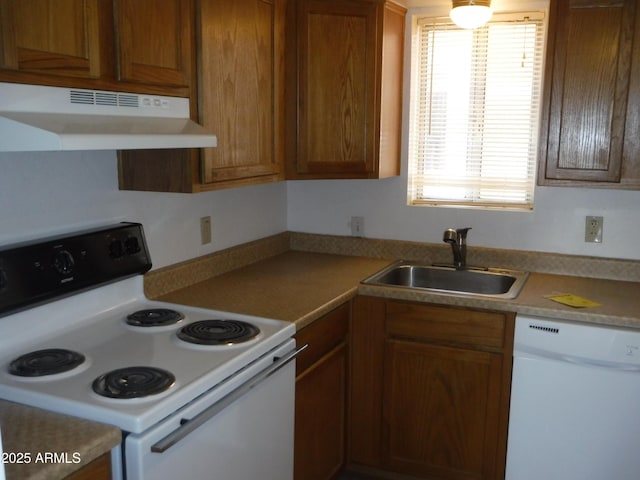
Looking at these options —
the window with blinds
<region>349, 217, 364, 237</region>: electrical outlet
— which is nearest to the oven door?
<region>349, 217, 364, 237</region>: electrical outlet

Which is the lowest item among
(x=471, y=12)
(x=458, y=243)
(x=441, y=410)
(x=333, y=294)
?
(x=441, y=410)

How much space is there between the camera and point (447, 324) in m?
2.51

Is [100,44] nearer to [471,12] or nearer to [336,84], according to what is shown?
[336,84]

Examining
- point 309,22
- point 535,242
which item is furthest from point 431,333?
point 309,22

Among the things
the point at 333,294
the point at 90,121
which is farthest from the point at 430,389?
the point at 90,121

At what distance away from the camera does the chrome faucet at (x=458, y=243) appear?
285 centimetres

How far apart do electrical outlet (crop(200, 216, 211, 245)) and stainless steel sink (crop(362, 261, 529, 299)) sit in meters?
0.72

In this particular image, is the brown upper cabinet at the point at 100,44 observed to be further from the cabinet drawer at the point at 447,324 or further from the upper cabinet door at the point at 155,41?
the cabinet drawer at the point at 447,324

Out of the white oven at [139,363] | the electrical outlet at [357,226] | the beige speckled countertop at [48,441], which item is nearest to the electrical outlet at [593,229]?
the electrical outlet at [357,226]

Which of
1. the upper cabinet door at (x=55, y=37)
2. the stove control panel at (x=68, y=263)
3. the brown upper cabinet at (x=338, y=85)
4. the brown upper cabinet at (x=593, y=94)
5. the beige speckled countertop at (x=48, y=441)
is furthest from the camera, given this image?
the brown upper cabinet at (x=338, y=85)

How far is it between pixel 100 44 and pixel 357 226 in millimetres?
1815

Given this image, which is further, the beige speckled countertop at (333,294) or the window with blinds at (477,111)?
the window with blinds at (477,111)

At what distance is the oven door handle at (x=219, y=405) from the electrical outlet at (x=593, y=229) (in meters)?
1.48

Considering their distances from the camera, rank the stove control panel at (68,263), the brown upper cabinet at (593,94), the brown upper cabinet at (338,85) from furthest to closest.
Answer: the brown upper cabinet at (338,85) < the brown upper cabinet at (593,94) < the stove control panel at (68,263)
